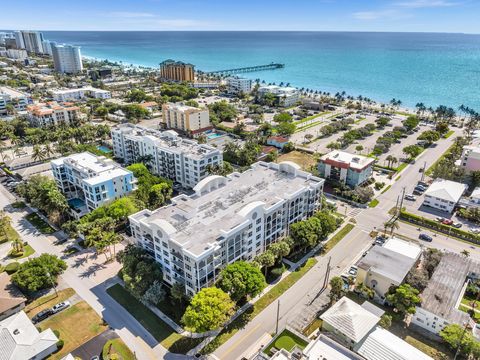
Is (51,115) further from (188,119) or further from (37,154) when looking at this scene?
(188,119)

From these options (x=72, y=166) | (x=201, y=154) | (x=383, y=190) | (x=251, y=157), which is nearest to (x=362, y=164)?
(x=383, y=190)

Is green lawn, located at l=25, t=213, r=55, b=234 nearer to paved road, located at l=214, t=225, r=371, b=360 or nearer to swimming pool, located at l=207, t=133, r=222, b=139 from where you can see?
paved road, located at l=214, t=225, r=371, b=360

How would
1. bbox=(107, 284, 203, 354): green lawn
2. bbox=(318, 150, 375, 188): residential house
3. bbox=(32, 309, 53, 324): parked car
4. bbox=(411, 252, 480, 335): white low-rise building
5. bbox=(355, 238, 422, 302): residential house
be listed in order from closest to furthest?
bbox=(107, 284, 203, 354): green lawn
bbox=(411, 252, 480, 335): white low-rise building
bbox=(32, 309, 53, 324): parked car
bbox=(355, 238, 422, 302): residential house
bbox=(318, 150, 375, 188): residential house

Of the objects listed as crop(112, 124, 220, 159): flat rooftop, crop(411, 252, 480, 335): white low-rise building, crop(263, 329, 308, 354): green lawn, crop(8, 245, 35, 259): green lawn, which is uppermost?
crop(112, 124, 220, 159): flat rooftop

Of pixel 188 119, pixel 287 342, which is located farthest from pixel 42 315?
pixel 188 119

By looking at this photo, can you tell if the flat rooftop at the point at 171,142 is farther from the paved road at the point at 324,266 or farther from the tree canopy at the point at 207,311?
the tree canopy at the point at 207,311

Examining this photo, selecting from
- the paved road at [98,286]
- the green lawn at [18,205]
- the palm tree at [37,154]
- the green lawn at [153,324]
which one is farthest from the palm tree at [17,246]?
the palm tree at [37,154]

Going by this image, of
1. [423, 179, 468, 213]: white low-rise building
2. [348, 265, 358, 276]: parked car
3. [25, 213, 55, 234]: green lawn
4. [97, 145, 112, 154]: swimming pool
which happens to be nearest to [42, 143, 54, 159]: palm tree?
[97, 145, 112, 154]: swimming pool

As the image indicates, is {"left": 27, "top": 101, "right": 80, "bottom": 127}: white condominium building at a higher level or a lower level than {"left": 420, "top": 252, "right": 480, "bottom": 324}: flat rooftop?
higher
